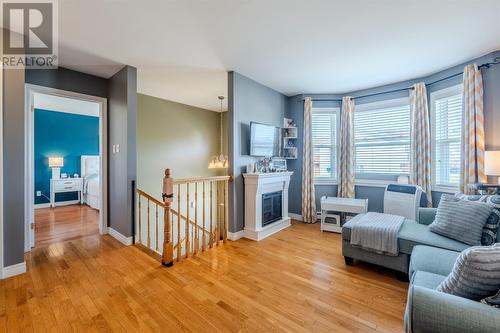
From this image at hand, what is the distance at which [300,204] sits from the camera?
14.5 feet

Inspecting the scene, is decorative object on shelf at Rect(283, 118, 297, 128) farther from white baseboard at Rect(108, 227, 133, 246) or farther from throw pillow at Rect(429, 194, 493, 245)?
white baseboard at Rect(108, 227, 133, 246)

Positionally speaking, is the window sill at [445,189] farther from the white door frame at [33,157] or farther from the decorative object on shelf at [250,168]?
the white door frame at [33,157]

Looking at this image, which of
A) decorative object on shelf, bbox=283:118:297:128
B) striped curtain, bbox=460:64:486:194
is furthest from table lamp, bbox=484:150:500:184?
decorative object on shelf, bbox=283:118:297:128

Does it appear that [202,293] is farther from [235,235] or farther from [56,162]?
[56,162]

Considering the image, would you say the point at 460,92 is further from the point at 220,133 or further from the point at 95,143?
the point at 95,143

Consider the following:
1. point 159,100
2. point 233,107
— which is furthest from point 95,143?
point 233,107

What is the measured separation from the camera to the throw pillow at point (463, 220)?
1912 millimetres

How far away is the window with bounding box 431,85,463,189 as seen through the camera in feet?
10.3

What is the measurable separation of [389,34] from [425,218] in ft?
7.04

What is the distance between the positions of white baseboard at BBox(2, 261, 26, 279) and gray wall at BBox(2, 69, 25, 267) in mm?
37

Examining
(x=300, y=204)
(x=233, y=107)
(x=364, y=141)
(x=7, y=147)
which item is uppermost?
(x=233, y=107)

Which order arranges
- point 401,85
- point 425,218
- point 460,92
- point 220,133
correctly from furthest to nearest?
point 220,133
point 401,85
point 460,92
point 425,218

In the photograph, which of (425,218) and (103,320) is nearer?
(103,320)

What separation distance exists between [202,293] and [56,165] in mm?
6180
